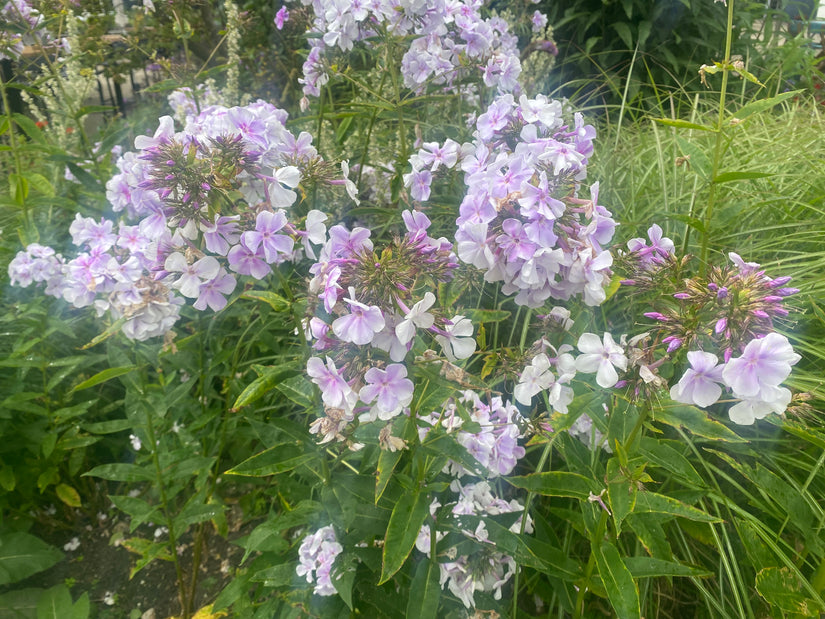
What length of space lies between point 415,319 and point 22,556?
1867 millimetres

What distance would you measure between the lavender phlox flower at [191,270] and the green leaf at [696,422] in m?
0.99

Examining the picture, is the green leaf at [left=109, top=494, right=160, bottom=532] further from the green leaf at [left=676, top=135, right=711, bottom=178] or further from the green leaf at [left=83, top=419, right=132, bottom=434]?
the green leaf at [left=676, top=135, right=711, bottom=178]

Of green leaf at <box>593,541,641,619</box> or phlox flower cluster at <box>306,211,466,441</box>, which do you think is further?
green leaf at <box>593,541,641,619</box>

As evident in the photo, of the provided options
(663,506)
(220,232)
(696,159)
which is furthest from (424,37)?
(663,506)

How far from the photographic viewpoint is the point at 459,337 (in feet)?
3.65

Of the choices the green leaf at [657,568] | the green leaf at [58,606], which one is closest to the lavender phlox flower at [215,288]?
the green leaf at [657,568]

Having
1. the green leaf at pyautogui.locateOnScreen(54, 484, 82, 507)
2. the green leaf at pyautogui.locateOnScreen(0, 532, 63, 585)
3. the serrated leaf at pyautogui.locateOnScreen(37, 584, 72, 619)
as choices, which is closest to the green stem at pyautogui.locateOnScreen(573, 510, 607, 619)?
the serrated leaf at pyautogui.locateOnScreen(37, 584, 72, 619)

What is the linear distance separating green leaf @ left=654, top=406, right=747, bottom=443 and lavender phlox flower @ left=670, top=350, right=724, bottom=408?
0.24 meters

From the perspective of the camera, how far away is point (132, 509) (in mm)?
1879

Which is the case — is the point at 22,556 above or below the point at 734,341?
below

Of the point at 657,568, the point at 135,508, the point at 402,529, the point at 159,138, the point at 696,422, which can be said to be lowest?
the point at 135,508

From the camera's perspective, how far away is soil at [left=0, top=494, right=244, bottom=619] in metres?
2.22

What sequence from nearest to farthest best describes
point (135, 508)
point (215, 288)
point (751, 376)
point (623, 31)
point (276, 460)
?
point (751, 376) < point (215, 288) < point (276, 460) < point (135, 508) < point (623, 31)

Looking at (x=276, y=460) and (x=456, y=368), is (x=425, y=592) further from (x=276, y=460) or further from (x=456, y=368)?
(x=456, y=368)
